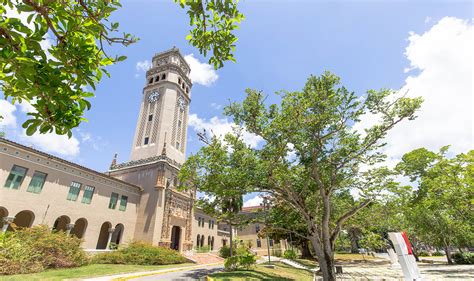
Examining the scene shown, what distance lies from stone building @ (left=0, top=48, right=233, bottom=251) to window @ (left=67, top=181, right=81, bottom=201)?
0.29ft

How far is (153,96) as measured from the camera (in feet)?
117

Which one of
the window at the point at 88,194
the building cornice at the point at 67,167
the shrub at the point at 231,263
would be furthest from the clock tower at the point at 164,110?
the shrub at the point at 231,263

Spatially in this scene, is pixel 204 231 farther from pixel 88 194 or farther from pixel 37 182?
pixel 37 182

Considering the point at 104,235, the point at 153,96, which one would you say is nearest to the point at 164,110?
the point at 153,96

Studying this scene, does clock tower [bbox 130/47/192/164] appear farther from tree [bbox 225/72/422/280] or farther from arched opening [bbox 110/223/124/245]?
tree [bbox 225/72/422/280]

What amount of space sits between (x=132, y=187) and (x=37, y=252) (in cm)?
1378

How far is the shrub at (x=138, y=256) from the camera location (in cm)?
1931

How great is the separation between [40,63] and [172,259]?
2440cm

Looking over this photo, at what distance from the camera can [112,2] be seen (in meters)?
2.87

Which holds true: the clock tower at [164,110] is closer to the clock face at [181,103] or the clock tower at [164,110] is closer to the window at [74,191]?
the clock face at [181,103]

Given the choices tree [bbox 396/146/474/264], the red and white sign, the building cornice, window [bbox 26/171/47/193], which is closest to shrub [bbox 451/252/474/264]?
tree [bbox 396/146/474/264]

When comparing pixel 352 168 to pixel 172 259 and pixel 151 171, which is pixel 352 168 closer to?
pixel 172 259

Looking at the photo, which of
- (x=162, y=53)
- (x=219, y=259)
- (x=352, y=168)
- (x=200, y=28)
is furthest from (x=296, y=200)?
(x=162, y=53)

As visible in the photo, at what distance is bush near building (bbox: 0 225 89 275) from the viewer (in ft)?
40.1
